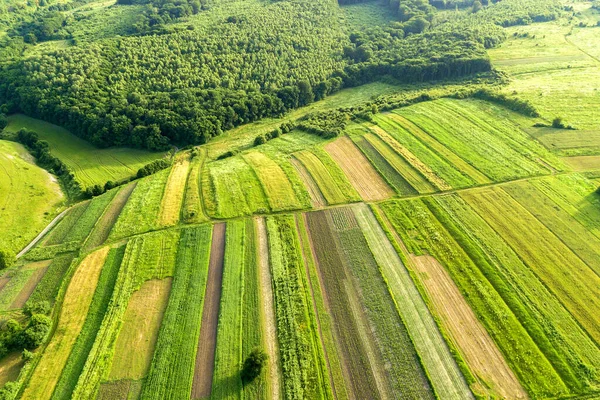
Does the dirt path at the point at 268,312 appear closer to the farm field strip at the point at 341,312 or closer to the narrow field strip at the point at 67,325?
the farm field strip at the point at 341,312

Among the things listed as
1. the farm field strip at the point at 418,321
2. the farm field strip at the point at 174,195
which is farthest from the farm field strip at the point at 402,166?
the farm field strip at the point at 174,195

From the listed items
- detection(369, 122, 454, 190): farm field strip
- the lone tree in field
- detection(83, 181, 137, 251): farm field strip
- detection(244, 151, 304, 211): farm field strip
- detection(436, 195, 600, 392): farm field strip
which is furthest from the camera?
detection(369, 122, 454, 190): farm field strip

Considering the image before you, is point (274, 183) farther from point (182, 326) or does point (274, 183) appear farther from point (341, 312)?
point (182, 326)

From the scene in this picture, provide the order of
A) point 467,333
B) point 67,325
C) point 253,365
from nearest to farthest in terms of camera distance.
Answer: point 253,365 → point 467,333 → point 67,325

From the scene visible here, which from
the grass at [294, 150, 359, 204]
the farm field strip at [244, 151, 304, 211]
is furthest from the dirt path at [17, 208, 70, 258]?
the grass at [294, 150, 359, 204]

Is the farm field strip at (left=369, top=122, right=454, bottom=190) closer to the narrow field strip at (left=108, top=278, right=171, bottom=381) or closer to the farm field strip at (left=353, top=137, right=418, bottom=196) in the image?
the farm field strip at (left=353, top=137, right=418, bottom=196)

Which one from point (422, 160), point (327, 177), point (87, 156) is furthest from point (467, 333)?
point (87, 156)

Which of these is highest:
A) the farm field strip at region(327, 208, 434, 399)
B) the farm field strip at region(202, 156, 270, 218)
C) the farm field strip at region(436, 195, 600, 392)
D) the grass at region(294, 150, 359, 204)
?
the farm field strip at region(202, 156, 270, 218)

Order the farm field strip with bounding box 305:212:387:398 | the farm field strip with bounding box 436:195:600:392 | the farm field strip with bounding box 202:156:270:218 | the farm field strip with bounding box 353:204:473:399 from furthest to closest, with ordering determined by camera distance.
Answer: the farm field strip with bounding box 202:156:270:218, the farm field strip with bounding box 436:195:600:392, the farm field strip with bounding box 353:204:473:399, the farm field strip with bounding box 305:212:387:398
